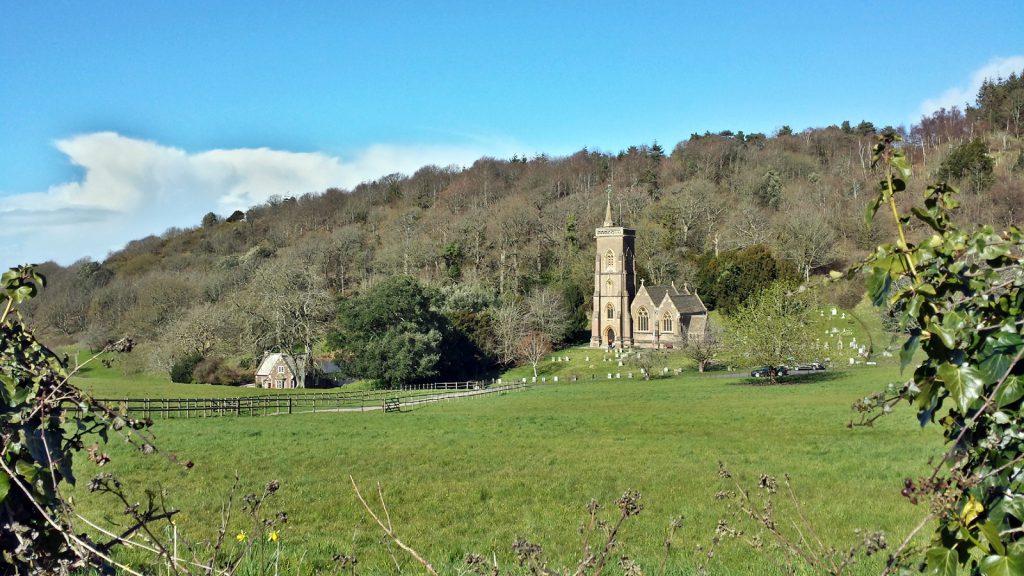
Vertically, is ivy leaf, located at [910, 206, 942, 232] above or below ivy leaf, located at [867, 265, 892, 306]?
above

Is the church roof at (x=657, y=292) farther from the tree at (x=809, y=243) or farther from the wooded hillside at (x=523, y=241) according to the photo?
the tree at (x=809, y=243)

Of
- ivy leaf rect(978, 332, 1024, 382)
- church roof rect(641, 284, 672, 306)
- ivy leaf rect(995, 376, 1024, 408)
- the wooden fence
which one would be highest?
church roof rect(641, 284, 672, 306)

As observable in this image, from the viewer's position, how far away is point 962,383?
8.30 feet

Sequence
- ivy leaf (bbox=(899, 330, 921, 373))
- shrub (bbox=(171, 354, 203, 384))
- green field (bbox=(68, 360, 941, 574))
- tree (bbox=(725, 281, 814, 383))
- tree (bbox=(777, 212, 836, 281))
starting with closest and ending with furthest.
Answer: ivy leaf (bbox=(899, 330, 921, 373)) → green field (bbox=(68, 360, 941, 574)) → tree (bbox=(725, 281, 814, 383)) → shrub (bbox=(171, 354, 203, 384)) → tree (bbox=(777, 212, 836, 281))

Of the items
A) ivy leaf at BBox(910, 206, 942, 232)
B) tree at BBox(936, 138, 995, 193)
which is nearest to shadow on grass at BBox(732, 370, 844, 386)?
ivy leaf at BBox(910, 206, 942, 232)

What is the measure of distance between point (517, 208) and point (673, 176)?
28.8m

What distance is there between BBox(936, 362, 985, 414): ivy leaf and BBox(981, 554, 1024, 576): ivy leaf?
508 mm

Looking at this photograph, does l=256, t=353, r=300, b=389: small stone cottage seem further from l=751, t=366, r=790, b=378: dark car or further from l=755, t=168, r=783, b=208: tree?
l=755, t=168, r=783, b=208: tree

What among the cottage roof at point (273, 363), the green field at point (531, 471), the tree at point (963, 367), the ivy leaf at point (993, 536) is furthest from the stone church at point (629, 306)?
the ivy leaf at point (993, 536)

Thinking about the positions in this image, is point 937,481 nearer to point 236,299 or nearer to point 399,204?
point 236,299

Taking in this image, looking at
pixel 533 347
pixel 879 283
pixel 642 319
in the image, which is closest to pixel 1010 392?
pixel 879 283

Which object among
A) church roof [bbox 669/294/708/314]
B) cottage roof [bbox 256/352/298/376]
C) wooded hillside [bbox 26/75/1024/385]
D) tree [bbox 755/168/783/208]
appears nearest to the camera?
cottage roof [bbox 256/352/298/376]

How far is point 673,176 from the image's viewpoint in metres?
107

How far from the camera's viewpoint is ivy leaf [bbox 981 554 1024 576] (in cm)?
231
